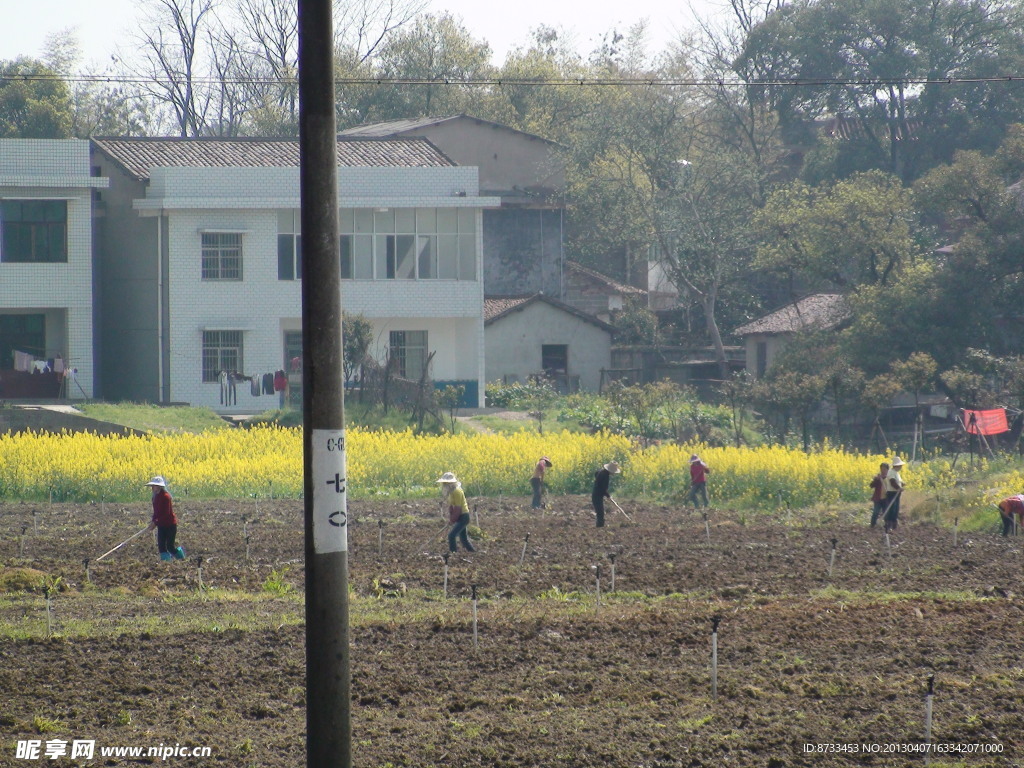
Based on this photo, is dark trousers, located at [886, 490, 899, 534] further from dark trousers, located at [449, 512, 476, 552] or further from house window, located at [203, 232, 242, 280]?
house window, located at [203, 232, 242, 280]

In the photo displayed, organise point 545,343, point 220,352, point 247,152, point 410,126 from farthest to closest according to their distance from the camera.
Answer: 1. point 410,126
2. point 545,343
3. point 247,152
4. point 220,352

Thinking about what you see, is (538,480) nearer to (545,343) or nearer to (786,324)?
(545,343)

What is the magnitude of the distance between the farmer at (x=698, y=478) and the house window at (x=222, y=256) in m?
21.7

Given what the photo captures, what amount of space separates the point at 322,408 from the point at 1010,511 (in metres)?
15.9

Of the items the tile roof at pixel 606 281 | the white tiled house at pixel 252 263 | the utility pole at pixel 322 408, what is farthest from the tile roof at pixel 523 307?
the utility pole at pixel 322 408

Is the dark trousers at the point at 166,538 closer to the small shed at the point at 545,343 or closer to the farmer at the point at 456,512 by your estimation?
the farmer at the point at 456,512

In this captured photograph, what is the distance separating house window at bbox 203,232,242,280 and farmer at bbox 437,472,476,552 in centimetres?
2524

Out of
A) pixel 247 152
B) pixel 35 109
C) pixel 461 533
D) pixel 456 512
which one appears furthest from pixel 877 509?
pixel 35 109

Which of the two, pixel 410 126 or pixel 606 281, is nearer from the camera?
pixel 410 126

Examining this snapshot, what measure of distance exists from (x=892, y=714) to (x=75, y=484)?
19.9 meters

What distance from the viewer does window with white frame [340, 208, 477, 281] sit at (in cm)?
4316

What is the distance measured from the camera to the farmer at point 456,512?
18.0 metres

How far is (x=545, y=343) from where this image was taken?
158 feet

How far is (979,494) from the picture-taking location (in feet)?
75.6
